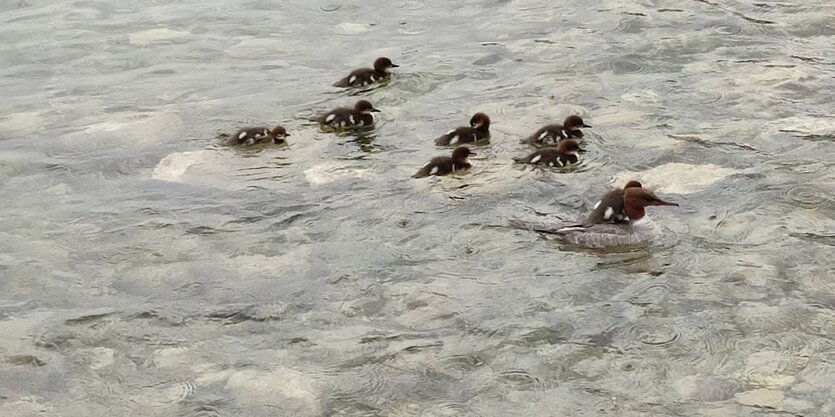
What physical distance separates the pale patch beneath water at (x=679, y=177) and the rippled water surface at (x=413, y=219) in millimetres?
20

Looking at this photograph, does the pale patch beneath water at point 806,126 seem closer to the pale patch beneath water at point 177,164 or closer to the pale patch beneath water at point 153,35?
the pale patch beneath water at point 177,164

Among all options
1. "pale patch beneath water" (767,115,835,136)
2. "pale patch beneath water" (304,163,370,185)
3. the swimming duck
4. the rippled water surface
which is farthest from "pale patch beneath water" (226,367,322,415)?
"pale patch beneath water" (767,115,835,136)

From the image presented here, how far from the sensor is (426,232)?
Result: 292 inches

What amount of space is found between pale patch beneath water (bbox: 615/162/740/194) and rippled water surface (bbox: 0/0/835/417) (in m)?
0.02

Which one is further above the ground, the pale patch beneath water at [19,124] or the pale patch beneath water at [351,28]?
the pale patch beneath water at [19,124]

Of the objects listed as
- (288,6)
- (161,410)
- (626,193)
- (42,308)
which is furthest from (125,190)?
(288,6)

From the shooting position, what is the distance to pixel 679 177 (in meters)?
8.01

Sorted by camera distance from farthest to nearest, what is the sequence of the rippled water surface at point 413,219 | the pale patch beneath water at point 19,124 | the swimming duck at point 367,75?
the swimming duck at point 367,75
the pale patch beneath water at point 19,124
the rippled water surface at point 413,219

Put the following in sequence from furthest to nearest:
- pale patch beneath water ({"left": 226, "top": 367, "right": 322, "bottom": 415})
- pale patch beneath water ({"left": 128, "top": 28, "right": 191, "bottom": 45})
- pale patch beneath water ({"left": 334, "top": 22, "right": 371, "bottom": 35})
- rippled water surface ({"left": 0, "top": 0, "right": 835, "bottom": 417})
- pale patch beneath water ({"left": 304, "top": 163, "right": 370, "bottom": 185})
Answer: pale patch beneath water ({"left": 334, "top": 22, "right": 371, "bottom": 35}) → pale patch beneath water ({"left": 128, "top": 28, "right": 191, "bottom": 45}) → pale patch beneath water ({"left": 304, "top": 163, "right": 370, "bottom": 185}) → rippled water surface ({"left": 0, "top": 0, "right": 835, "bottom": 417}) → pale patch beneath water ({"left": 226, "top": 367, "right": 322, "bottom": 415})

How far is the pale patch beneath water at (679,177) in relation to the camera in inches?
310

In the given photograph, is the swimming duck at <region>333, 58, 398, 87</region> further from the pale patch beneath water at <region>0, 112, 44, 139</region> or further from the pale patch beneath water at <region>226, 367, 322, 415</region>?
the pale patch beneath water at <region>226, 367, 322, 415</region>

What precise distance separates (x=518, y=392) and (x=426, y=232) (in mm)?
1833

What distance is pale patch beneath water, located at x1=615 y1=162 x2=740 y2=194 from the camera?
7875 millimetres

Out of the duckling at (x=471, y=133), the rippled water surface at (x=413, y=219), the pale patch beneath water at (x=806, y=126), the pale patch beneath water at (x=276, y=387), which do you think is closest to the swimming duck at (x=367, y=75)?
the rippled water surface at (x=413, y=219)
